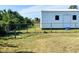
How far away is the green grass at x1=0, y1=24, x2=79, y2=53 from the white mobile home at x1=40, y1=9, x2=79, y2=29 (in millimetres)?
99

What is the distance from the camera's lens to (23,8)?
5.78 feet

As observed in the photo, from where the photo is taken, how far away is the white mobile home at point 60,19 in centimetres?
163

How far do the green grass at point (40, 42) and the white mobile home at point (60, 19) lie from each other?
3.9 inches

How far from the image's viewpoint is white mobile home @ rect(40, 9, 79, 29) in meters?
1.63

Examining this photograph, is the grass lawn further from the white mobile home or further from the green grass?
the white mobile home

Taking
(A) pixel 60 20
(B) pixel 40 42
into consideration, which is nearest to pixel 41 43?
(B) pixel 40 42

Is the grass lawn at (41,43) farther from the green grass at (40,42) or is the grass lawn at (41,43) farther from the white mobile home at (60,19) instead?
the white mobile home at (60,19)

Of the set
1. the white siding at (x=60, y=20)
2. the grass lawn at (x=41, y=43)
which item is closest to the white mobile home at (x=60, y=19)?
the white siding at (x=60, y=20)

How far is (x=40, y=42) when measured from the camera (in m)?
1.75

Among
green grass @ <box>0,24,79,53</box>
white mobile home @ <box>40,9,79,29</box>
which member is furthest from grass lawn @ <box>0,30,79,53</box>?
white mobile home @ <box>40,9,79,29</box>

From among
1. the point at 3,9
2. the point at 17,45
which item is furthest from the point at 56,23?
the point at 3,9
